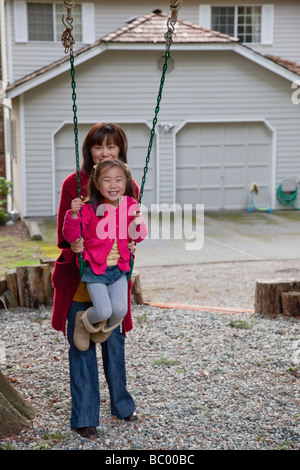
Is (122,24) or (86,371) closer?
(86,371)

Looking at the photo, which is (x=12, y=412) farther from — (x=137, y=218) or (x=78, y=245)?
(x=137, y=218)

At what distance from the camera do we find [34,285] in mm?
5816

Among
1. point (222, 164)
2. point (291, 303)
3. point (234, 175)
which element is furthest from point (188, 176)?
point (291, 303)

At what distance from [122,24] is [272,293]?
12.5 m

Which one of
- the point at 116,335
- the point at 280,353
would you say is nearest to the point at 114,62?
the point at 280,353

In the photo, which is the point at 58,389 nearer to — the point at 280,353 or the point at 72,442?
the point at 72,442

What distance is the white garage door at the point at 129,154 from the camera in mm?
14883

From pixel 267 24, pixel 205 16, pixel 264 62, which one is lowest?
pixel 264 62

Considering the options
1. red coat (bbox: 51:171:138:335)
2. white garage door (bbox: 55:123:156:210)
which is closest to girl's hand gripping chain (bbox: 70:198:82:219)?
red coat (bbox: 51:171:138:335)

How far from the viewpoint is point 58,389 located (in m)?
3.85

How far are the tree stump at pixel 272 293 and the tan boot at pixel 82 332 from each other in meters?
2.74

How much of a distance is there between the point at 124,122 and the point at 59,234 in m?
12.0

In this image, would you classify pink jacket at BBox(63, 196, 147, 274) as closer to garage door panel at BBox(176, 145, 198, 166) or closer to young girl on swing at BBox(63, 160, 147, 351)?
young girl on swing at BBox(63, 160, 147, 351)

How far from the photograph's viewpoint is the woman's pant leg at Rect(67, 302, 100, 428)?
3168 millimetres
